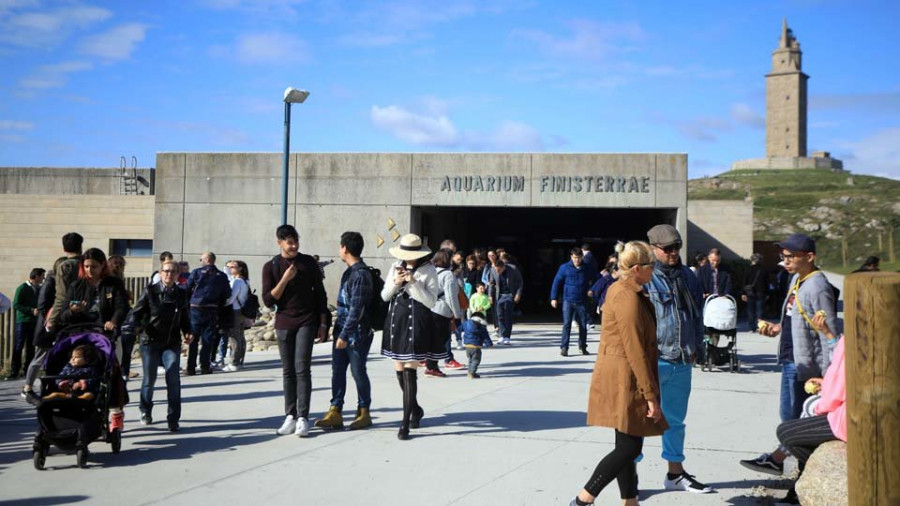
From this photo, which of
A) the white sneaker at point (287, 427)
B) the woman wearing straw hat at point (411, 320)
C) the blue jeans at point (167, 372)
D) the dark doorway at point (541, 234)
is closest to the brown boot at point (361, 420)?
the woman wearing straw hat at point (411, 320)

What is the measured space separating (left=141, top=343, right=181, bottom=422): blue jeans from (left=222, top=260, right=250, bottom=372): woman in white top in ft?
15.4

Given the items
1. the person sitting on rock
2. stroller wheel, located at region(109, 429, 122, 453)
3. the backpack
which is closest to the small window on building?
the backpack

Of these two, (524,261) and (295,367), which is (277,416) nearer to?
(295,367)

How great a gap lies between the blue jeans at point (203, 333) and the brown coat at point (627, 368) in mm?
8410

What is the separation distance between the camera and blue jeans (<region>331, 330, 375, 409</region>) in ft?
27.9

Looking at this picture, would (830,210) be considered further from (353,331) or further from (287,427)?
(287,427)

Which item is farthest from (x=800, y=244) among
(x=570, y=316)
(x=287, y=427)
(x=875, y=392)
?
(x=570, y=316)

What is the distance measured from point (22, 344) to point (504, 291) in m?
8.67

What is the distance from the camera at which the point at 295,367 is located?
27.3 feet

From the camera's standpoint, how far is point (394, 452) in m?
7.55

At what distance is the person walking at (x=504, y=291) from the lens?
17.1 metres

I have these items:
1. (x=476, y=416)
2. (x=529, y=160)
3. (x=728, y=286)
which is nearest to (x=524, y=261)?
(x=529, y=160)

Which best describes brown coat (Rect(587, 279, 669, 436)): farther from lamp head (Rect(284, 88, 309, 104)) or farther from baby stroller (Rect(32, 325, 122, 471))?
lamp head (Rect(284, 88, 309, 104))

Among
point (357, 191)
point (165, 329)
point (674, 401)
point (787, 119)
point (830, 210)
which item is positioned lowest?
point (674, 401)
